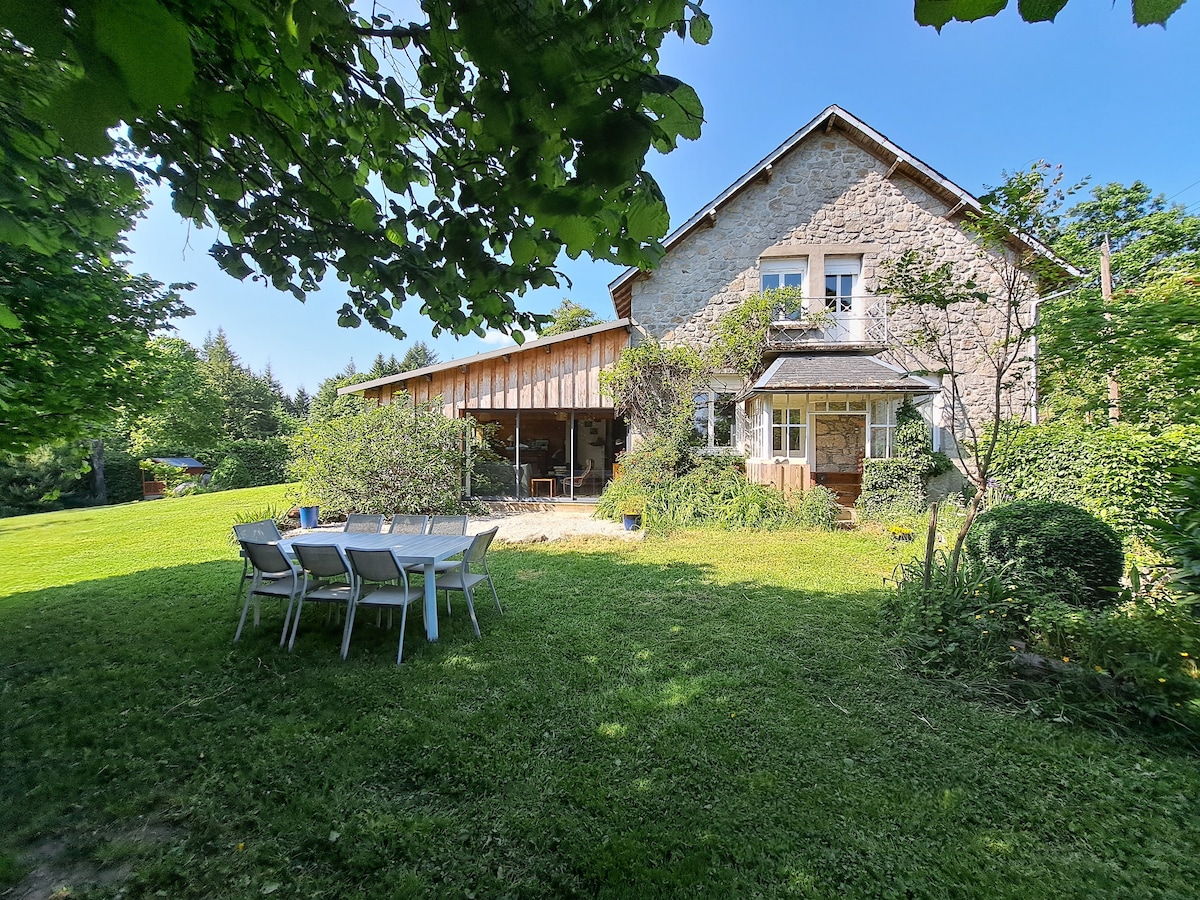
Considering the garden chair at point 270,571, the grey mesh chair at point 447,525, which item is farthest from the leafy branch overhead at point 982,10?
the grey mesh chair at point 447,525

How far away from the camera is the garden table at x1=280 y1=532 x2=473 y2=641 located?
4176 mm

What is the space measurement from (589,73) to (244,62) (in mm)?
1739

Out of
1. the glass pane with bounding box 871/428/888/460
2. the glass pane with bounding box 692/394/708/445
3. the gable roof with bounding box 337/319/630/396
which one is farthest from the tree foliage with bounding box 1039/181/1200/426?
the gable roof with bounding box 337/319/630/396

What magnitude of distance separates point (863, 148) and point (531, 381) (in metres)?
10.5

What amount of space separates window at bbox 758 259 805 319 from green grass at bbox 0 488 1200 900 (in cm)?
989

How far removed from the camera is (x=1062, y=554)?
4.26 m

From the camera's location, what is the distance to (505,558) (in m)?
7.45

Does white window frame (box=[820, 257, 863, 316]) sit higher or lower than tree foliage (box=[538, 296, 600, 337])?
lower

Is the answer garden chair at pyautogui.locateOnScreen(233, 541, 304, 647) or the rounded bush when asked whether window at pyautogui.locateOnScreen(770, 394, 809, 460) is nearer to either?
the rounded bush

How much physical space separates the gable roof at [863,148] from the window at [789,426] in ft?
15.8

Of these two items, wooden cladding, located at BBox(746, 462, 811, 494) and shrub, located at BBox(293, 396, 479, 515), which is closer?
shrub, located at BBox(293, 396, 479, 515)

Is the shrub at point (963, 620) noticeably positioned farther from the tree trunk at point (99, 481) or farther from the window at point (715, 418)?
the tree trunk at point (99, 481)

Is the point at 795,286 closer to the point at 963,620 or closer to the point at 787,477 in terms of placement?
the point at 787,477

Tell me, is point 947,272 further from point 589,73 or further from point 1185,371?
point 589,73
